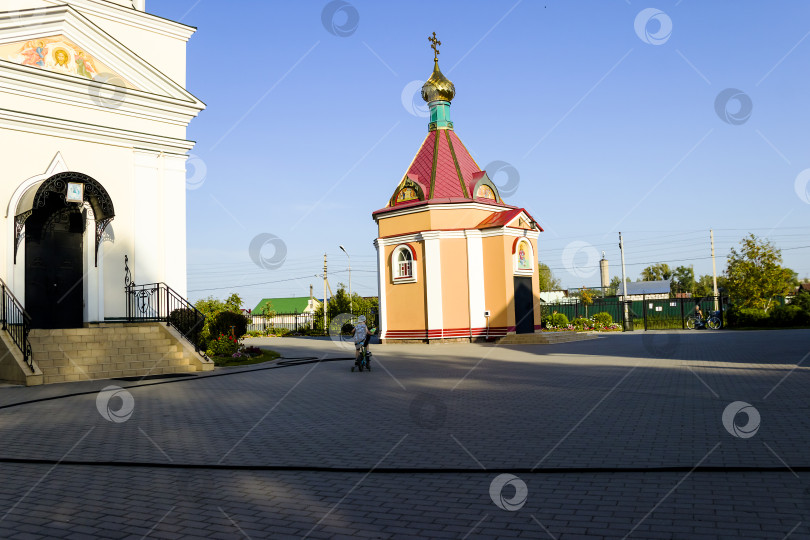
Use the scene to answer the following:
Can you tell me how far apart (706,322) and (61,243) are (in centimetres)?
3254

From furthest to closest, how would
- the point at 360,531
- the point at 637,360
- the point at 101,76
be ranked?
the point at 101,76
the point at 637,360
the point at 360,531

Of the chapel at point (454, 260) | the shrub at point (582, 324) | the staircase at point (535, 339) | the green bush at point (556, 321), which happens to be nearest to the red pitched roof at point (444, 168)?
the chapel at point (454, 260)

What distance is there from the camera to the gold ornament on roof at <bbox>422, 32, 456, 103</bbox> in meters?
29.9

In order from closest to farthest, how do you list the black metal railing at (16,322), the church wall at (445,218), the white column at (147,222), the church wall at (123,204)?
1. the black metal railing at (16,322)
2. the church wall at (123,204)
3. the white column at (147,222)
4. the church wall at (445,218)

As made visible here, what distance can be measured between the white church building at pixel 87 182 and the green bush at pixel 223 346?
1.82 meters

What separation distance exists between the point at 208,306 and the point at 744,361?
24483mm

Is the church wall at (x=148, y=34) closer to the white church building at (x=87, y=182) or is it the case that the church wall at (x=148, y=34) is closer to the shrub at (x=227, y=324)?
the white church building at (x=87, y=182)

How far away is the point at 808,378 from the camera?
1103 centimetres

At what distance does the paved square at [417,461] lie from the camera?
13.9 feet

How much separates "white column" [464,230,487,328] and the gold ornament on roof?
7704mm

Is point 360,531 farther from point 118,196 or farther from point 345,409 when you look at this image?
point 118,196

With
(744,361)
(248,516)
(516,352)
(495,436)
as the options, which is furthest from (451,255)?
(248,516)

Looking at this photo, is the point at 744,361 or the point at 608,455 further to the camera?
the point at 744,361

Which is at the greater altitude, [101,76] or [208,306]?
[101,76]
